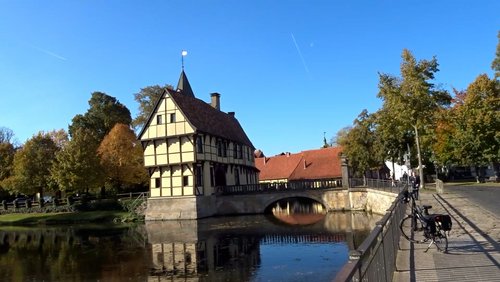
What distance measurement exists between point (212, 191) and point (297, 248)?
20.2 meters

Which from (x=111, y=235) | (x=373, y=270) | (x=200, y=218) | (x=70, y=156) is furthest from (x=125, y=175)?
(x=373, y=270)

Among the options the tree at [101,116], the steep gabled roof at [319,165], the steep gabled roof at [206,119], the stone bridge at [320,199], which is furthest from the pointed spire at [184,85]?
the steep gabled roof at [319,165]

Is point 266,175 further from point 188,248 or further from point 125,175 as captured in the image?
point 188,248

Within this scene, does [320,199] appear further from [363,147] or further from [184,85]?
[184,85]

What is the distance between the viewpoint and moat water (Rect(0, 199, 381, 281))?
15555mm

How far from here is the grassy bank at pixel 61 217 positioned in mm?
42250

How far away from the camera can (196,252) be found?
20.4 metres

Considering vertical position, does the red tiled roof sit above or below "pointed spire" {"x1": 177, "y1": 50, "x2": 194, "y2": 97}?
below

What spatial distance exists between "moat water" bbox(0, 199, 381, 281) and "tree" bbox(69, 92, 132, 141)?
1002 inches

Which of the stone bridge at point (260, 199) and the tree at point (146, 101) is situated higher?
the tree at point (146, 101)

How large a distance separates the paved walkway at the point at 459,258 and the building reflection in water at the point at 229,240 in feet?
20.3

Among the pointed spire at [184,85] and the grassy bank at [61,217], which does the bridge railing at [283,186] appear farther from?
the pointed spire at [184,85]

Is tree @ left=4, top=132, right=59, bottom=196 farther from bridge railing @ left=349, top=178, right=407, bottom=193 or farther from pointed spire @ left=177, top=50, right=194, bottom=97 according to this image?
bridge railing @ left=349, top=178, right=407, bottom=193

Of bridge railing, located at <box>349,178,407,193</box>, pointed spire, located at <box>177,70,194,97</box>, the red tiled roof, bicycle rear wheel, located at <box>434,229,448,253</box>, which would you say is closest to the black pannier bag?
bicycle rear wheel, located at <box>434,229,448,253</box>
